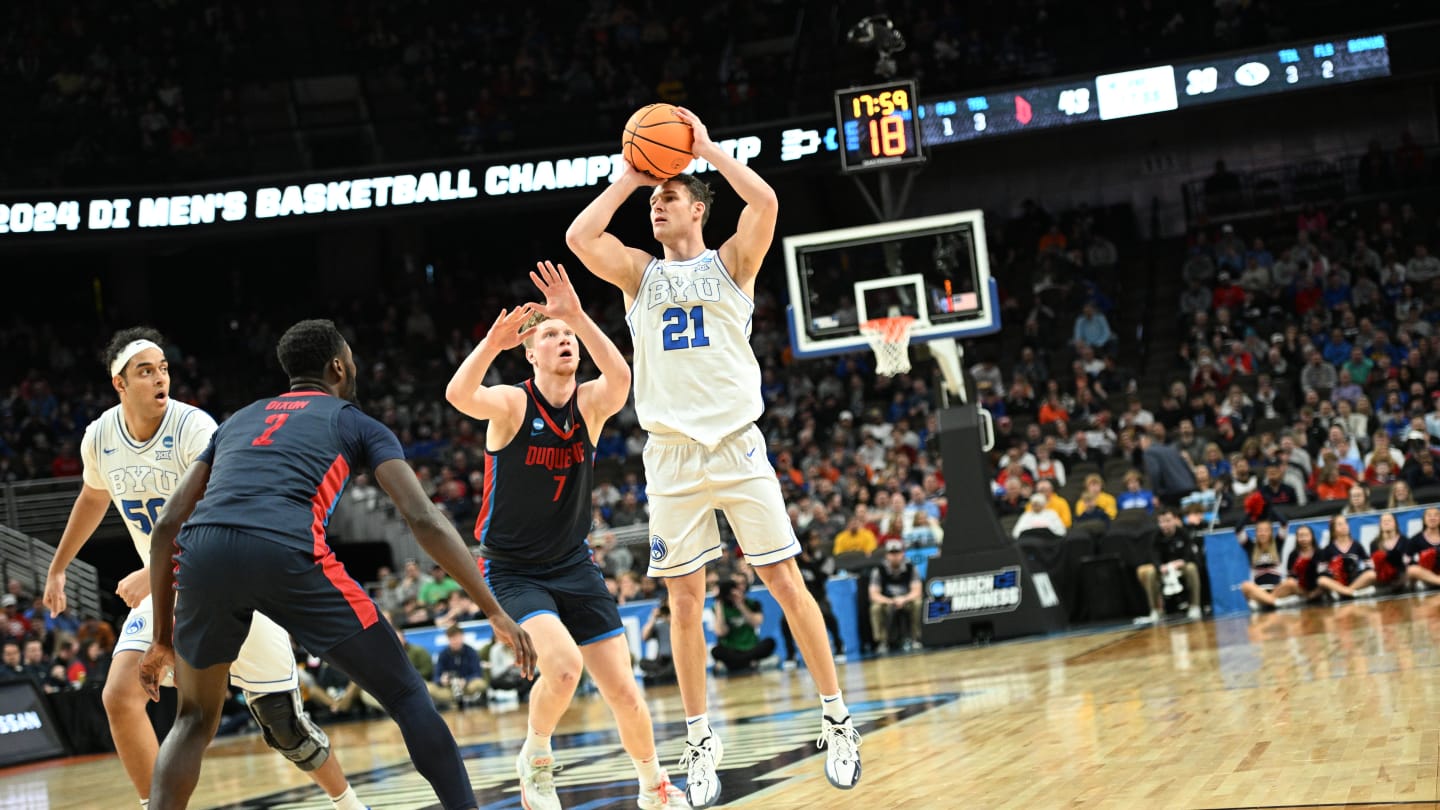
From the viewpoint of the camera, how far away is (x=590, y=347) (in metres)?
5.97

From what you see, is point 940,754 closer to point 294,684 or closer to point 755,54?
point 294,684

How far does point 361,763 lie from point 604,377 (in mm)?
5480

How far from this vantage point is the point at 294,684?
6043 millimetres

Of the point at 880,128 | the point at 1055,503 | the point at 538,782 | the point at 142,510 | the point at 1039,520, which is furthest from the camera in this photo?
the point at 1055,503

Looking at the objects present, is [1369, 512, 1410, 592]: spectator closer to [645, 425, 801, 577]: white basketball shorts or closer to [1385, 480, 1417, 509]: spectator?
[1385, 480, 1417, 509]: spectator

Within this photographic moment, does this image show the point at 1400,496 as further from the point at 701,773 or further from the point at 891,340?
the point at 701,773

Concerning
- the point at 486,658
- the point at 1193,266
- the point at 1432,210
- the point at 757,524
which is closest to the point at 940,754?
the point at 757,524

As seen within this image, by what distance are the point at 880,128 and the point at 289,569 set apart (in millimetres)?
11343

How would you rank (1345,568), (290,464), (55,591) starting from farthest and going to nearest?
(1345,568) → (55,591) → (290,464)

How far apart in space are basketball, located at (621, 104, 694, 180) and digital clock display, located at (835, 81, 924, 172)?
9013 mm

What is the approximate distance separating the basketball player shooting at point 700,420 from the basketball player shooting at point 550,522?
0.80ft

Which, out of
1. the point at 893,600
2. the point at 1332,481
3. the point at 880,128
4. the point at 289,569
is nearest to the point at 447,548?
the point at 289,569

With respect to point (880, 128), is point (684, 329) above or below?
below

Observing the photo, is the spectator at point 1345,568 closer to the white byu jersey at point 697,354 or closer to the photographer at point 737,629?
the photographer at point 737,629
